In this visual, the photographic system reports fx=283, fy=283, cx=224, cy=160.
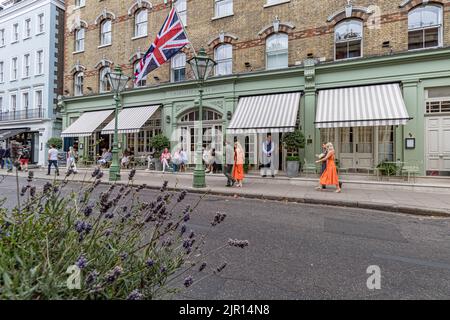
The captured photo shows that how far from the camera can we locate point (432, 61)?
11617mm

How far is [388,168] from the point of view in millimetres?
11898

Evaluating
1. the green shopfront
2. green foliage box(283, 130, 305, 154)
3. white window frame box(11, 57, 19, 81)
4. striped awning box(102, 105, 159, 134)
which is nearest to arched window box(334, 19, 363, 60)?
the green shopfront

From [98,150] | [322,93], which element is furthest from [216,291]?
[98,150]

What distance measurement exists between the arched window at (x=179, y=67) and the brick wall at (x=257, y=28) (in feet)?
1.37

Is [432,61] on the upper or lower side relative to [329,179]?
upper

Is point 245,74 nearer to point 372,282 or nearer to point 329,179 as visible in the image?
point 329,179

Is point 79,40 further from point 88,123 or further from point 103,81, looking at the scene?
point 88,123

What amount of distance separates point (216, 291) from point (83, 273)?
5.45 feet

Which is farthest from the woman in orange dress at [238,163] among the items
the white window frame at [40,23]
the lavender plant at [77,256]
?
the white window frame at [40,23]

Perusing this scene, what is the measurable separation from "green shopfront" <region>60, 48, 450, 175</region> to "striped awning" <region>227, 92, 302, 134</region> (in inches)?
1.9

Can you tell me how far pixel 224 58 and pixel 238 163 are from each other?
7.58 meters

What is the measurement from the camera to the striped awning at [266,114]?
41.9ft

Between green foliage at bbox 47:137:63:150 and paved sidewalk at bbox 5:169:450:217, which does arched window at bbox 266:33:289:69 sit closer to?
paved sidewalk at bbox 5:169:450:217

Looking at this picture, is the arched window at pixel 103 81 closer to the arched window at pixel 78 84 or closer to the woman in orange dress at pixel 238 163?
the arched window at pixel 78 84
